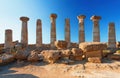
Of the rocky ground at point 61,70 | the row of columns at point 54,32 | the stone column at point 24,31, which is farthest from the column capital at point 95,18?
the rocky ground at point 61,70

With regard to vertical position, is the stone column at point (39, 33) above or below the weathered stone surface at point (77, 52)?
above

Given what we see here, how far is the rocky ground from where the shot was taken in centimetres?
1364

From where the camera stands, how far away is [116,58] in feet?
59.1

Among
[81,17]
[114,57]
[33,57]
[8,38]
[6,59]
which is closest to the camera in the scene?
[33,57]

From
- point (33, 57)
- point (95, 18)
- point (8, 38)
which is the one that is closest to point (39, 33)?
point (8, 38)

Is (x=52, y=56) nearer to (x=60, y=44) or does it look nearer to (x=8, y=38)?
(x=60, y=44)

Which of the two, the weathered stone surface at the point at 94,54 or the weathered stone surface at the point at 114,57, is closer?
the weathered stone surface at the point at 94,54

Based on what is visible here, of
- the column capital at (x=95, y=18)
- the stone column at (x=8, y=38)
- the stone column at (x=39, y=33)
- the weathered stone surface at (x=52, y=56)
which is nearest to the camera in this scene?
the weathered stone surface at (x=52, y=56)

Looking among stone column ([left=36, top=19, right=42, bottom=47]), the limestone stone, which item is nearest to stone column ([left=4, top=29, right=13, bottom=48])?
stone column ([left=36, top=19, right=42, bottom=47])

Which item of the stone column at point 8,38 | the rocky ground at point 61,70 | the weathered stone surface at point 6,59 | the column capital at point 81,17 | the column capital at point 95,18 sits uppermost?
the column capital at point 81,17

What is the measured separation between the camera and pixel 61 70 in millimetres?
14836

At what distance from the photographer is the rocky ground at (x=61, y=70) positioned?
1364 cm

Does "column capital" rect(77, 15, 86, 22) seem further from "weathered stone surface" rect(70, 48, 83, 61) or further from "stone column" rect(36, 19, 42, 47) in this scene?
"weathered stone surface" rect(70, 48, 83, 61)

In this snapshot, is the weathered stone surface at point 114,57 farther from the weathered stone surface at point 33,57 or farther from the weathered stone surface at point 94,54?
the weathered stone surface at point 33,57
